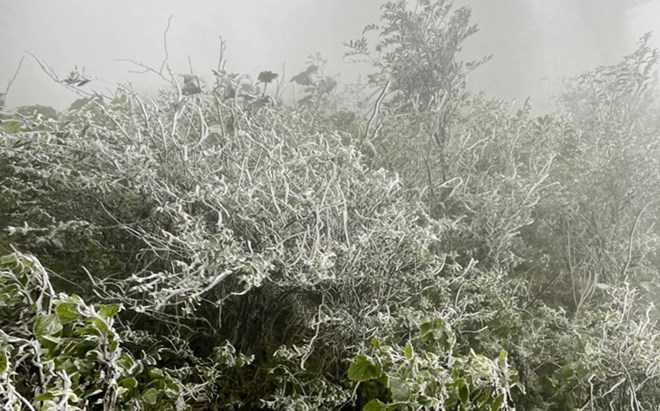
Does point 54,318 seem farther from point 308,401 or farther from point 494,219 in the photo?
point 494,219

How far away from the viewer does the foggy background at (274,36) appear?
15.1m

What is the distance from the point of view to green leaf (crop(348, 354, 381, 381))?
4.55ft

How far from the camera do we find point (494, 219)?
3.67 meters

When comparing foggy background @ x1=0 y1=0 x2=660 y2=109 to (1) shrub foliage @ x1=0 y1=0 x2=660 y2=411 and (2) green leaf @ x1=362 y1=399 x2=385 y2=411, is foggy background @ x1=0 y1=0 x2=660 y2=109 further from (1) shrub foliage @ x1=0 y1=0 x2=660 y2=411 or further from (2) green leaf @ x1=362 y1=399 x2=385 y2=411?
(2) green leaf @ x1=362 y1=399 x2=385 y2=411

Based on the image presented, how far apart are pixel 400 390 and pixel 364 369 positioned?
0.40ft

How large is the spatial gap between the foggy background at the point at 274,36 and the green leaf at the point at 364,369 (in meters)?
13.9

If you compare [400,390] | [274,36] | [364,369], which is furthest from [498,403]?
[274,36]

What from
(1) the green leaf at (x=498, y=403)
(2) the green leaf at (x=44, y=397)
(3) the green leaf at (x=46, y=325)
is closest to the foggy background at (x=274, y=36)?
(1) the green leaf at (x=498, y=403)

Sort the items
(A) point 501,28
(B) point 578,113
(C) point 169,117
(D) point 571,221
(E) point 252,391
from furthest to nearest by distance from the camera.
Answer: (A) point 501,28 → (B) point 578,113 → (D) point 571,221 → (C) point 169,117 → (E) point 252,391

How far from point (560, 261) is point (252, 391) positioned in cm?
332

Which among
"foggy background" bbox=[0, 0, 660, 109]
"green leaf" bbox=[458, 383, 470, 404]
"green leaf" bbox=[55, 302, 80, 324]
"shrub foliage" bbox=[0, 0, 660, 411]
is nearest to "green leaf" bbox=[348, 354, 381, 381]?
"shrub foliage" bbox=[0, 0, 660, 411]

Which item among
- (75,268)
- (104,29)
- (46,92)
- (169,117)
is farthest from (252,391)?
(104,29)

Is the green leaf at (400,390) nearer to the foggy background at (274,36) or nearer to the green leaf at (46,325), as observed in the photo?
the green leaf at (46,325)

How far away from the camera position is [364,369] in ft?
4.58
